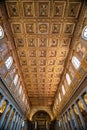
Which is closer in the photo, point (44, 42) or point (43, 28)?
point (43, 28)

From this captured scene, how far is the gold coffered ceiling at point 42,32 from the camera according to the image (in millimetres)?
7914

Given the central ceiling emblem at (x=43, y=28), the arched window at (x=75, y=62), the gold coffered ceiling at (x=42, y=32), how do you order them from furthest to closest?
the arched window at (x=75, y=62), the central ceiling emblem at (x=43, y=28), the gold coffered ceiling at (x=42, y=32)

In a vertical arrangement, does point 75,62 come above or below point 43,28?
below

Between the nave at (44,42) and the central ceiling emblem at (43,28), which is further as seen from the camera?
the central ceiling emblem at (43,28)

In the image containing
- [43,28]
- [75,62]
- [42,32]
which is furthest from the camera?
[75,62]

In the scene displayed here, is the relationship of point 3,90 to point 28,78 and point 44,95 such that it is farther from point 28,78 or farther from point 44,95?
point 44,95

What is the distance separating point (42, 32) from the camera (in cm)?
977

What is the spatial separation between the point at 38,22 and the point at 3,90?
684cm

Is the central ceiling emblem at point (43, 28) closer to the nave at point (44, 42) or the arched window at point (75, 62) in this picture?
the nave at point (44, 42)

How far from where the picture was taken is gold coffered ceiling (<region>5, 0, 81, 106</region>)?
7.91 metres

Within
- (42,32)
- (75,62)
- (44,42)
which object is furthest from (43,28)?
(75,62)

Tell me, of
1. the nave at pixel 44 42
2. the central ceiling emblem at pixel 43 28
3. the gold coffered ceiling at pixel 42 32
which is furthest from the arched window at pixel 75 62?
the central ceiling emblem at pixel 43 28

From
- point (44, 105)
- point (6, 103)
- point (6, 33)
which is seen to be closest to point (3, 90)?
point (6, 103)

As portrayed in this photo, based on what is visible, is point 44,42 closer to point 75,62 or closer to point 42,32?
point 42,32
